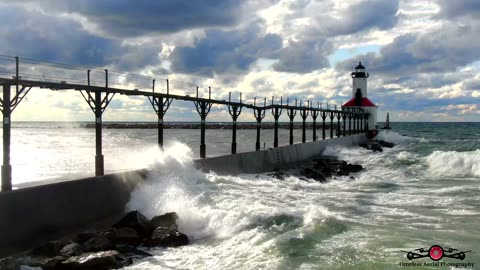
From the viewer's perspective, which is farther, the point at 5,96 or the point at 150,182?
the point at 150,182

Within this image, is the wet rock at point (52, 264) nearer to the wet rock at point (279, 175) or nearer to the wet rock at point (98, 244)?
the wet rock at point (98, 244)

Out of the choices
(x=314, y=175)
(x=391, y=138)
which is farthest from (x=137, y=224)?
(x=391, y=138)

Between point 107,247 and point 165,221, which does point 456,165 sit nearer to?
point 165,221

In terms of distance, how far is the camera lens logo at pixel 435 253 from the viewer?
397 inches

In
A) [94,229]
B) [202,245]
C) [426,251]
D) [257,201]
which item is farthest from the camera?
[257,201]

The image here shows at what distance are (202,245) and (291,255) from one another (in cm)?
262

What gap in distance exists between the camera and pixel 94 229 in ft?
45.1

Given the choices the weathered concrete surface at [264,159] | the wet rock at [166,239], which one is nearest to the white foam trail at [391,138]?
the weathered concrete surface at [264,159]

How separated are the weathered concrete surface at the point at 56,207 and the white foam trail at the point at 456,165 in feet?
72.3

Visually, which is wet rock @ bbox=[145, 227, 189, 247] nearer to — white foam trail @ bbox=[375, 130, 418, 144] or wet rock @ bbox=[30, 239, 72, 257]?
wet rock @ bbox=[30, 239, 72, 257]

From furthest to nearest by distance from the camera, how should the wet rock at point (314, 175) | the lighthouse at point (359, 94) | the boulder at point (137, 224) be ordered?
the lighthouse at point (359, 94) → the wet rock at point (314, 175) → the boulder at point (137, 224)

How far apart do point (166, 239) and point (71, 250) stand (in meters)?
2.41

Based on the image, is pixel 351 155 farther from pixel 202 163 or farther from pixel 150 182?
pixel 150 182

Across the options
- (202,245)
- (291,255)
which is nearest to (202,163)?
(202,245)
